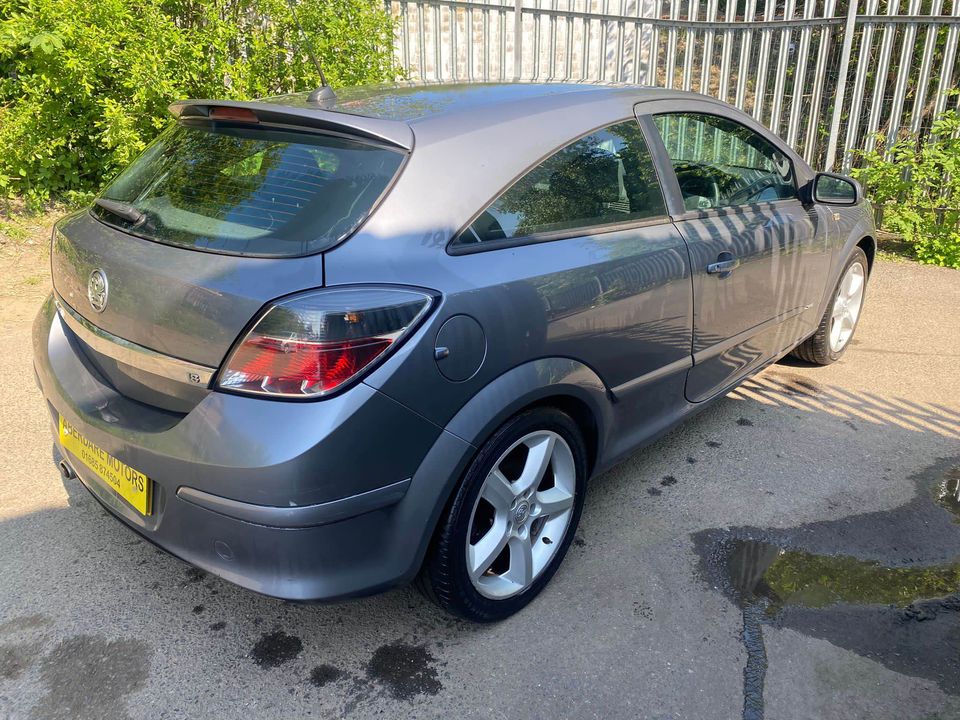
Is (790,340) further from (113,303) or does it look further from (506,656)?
(113,303)

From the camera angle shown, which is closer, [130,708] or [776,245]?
[130,708]

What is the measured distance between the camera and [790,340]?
4.21m

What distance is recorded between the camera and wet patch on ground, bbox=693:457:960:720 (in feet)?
8.43

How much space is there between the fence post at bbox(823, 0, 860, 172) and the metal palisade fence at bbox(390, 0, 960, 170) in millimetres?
10

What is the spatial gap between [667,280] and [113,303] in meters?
1.88

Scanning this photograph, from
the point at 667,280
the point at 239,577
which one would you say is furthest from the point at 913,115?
the point at 239,577

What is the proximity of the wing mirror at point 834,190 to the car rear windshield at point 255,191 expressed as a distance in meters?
2.50

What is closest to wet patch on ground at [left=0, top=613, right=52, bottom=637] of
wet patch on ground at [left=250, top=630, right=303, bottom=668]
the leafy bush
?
wet patch on ground at [left=250, top=630, right=303, bottom=668]

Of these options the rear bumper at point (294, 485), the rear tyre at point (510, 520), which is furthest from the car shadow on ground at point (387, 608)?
the rear bumper at point (294, 485)

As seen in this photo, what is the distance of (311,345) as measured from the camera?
202 cm

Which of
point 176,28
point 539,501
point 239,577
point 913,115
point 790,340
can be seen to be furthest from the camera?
point 913,115

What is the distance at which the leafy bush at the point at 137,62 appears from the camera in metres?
5.68

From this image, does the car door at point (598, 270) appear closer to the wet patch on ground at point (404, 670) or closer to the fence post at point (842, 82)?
the wet patch on ground at point (404, 670)

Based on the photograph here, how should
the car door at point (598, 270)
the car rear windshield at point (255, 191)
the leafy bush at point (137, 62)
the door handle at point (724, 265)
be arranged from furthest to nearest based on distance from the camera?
the leafy bush at point (137, 62) → the door handle at point (724, 265) → the car door at point (598, 270) → the car rear windshield at point (255, 191)
